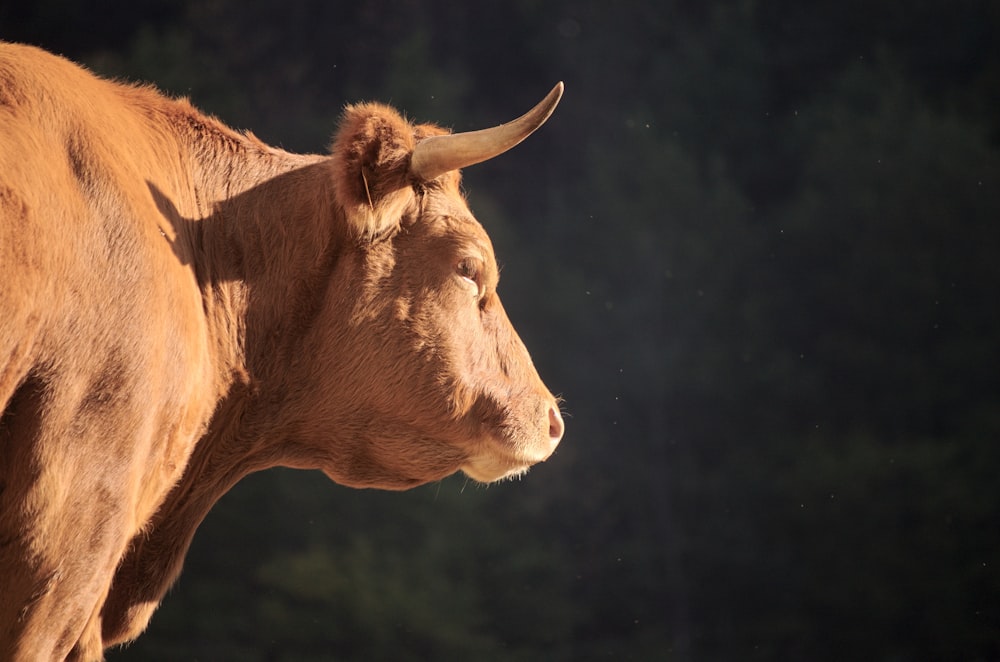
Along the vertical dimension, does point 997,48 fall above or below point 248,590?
above

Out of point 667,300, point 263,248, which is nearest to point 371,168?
point 263,248

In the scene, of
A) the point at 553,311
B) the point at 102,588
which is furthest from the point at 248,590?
the point at 102,588

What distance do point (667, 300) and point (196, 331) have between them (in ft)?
18.3

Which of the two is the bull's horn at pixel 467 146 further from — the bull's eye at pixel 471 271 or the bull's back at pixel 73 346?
the bull's back at pixel 73 346

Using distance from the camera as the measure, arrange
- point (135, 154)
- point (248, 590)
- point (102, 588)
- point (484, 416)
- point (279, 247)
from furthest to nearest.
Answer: point (248, 590)
point (484, 416)
point (279, 247)
point (135, 154)
point (102, 588)

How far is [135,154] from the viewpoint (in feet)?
9.07

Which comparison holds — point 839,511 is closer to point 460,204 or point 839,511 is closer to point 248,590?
point 248,590

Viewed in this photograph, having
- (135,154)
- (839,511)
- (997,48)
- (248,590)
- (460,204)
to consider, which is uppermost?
(135,154)

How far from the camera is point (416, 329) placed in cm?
326

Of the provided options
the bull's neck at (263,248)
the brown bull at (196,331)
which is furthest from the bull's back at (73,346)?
the bull's neck at (263,248)

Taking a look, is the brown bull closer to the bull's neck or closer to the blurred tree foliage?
the bull's neck

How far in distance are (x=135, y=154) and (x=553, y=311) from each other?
5.26m

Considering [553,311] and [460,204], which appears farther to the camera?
[553,311]

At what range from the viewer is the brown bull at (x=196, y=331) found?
2.37 m
